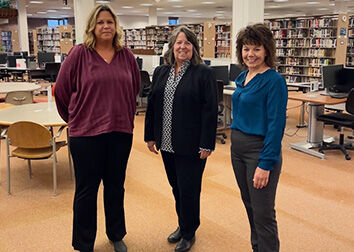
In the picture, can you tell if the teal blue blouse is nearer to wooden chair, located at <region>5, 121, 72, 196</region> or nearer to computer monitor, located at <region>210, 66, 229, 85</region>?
wooden chair, located at <region>5, 121, 72, 196</region>

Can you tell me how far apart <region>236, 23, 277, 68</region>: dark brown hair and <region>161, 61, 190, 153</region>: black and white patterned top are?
0.48 metres

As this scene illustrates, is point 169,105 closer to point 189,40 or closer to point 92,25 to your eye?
point 189,40

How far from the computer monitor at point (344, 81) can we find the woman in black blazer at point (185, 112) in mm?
3875

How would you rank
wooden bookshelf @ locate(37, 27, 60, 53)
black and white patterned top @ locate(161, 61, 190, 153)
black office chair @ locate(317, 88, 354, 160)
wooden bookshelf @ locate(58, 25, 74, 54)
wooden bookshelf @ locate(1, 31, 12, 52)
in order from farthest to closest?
wooden bookshelf @ locate(1, 31, 12, 52) → wooden bookshelf @ locate(37, 27, 60, 53) → wooden bookshelf @ locate(58, 25, 74, 54) → black office chair @ locate(317, 88, 354, 160) → black and white patterned top @ locate(161, 61, 190, 153)

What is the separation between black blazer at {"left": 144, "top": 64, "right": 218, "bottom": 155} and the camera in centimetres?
219

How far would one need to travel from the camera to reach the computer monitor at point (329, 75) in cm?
538

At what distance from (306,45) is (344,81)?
197 inches

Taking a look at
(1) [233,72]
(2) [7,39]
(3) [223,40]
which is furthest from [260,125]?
(2) [7,39]

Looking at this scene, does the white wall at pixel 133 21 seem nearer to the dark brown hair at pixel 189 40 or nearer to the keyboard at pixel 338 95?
the keyboard at pixel 338 95

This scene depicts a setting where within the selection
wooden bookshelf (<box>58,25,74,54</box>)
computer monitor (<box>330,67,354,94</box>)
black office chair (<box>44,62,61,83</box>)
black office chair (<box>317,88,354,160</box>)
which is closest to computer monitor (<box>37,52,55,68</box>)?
black office chair (<box>44,62,61,83</box>)

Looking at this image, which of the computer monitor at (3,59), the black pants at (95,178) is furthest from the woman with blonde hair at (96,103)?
the computer monitor at (3,59)

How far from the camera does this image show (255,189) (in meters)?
1.87

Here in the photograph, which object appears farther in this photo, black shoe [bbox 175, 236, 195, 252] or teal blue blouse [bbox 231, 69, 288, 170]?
black shoe [bbox 175, 236, 195, 252]

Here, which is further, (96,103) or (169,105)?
(169,105)
